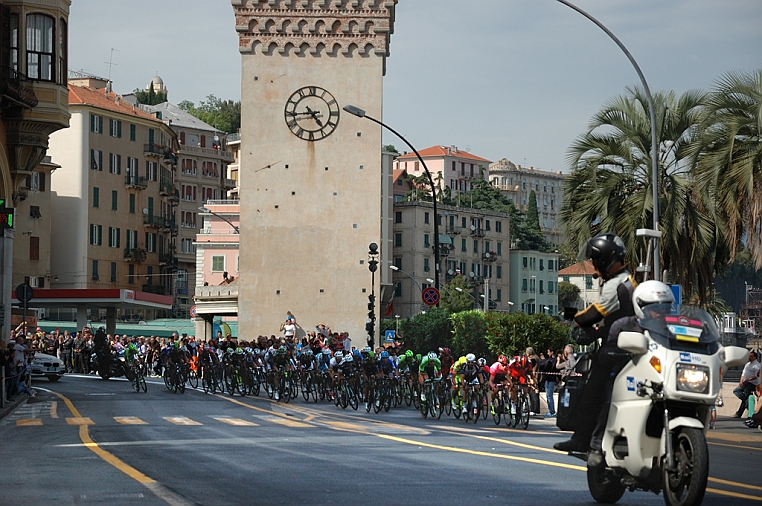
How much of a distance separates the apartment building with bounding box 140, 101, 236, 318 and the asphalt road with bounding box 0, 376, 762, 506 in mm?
97661

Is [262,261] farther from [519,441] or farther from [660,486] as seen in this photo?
[660,486]

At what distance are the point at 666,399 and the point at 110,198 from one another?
91.5m

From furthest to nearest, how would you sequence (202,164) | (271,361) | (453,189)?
(453,189) < (202,164) < (271,361)

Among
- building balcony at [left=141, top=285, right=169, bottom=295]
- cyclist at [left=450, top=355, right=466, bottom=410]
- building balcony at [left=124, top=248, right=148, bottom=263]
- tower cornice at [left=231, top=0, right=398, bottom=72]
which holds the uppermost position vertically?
tower cornice at [left=231, top=0, right=398, bottom=72]

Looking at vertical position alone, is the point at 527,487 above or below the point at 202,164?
below

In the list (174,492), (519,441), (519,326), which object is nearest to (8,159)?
(519,326)

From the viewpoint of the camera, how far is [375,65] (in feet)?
189

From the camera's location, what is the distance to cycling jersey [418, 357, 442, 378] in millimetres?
29428

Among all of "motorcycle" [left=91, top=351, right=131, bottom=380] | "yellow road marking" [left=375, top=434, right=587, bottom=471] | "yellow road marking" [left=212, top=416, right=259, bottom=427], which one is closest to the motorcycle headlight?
"yellow road marking" [left=375, top=434, right=587, bottom=471]

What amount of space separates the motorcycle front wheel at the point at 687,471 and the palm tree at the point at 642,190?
21937 mm

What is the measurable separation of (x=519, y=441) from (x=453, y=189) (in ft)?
536

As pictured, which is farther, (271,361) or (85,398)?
(271,361)

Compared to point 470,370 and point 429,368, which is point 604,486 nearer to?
point 470,370

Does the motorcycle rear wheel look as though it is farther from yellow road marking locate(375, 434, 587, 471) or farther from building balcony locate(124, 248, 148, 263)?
building balcony locate(124, 248, 148, 263)
